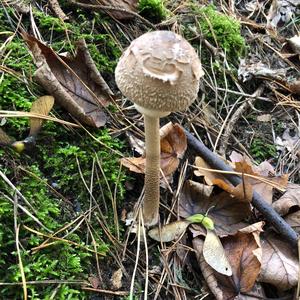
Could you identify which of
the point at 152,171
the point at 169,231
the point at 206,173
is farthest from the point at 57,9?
the point at 169,231

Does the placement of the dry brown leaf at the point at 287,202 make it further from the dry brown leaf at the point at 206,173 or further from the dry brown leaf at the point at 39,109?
the dry brown leaf at the point at 39,109

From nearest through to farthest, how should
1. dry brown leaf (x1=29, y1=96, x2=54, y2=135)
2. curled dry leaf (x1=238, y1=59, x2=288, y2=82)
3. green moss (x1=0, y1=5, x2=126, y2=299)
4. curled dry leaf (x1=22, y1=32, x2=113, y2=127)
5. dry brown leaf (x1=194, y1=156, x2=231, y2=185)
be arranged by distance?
green moss (x1=0, y1=5, x2=126, y2=299), dry brown leaf (x1=29, y1=96, x2=54, y2=135), curled dry leaf (x1=22, y1=32, x2=113, y2=127), dry brown leaf (x1=194, y1=156, x2=231, y2=185), curled dry leaf (x1=238, y1=59, x2=288, y2=82)

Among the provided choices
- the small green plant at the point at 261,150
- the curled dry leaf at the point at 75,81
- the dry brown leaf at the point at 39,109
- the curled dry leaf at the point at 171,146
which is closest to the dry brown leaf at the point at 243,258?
the curled dry leaf at the point at 171,146

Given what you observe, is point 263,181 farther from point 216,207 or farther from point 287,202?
point 216,207

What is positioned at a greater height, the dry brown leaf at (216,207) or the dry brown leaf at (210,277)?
the dry brown leaf at (216,207)

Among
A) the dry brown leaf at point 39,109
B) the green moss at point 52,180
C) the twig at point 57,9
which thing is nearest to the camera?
the green moss at point 52,180

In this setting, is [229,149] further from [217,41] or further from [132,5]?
[132,5]

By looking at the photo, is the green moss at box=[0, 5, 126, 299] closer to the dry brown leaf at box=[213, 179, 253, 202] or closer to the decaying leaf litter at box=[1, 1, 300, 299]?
the decaying leaf litter at box=[1, 1, 300, 299]

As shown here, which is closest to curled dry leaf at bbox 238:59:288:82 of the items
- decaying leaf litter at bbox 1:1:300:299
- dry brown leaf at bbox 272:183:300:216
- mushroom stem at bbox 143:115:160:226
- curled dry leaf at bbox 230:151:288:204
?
decaying leaf litter at bbox 1:1:300:299
